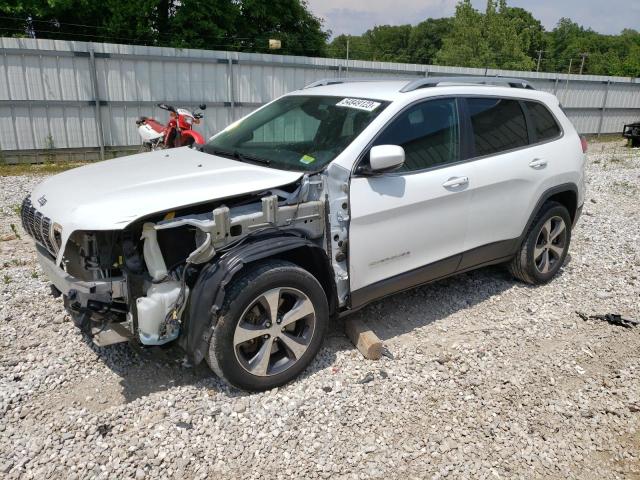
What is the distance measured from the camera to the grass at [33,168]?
10094 millimetres

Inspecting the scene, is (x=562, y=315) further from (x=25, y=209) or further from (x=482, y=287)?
(x=25, y=209)

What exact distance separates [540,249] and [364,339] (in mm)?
2302

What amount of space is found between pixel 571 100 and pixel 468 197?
17956 millimetres

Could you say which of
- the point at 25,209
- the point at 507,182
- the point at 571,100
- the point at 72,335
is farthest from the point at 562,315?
the point at 571,100

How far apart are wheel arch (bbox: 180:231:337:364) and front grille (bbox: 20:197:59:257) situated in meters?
0.92

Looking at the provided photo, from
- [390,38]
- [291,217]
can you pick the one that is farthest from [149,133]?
[390,38]

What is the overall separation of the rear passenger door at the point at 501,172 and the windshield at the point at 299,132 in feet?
3.34

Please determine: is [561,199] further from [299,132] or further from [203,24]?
[203,24]

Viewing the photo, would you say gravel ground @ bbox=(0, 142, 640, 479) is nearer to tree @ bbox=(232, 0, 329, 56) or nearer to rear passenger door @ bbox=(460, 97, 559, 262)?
rear passenger door @ bbox=(460, 97, 559, 262)

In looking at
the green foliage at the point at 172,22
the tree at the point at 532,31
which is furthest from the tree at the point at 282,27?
the tree at the point at 532,31

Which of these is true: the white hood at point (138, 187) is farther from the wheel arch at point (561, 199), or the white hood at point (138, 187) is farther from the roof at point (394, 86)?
the wheel arch at point (561, 199)

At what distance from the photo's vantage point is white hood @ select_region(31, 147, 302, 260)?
9.69 feet

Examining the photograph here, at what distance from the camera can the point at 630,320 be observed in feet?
15.1

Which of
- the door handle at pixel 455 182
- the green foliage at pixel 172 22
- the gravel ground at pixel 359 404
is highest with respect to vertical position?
the green foliage at pixel 172 22
